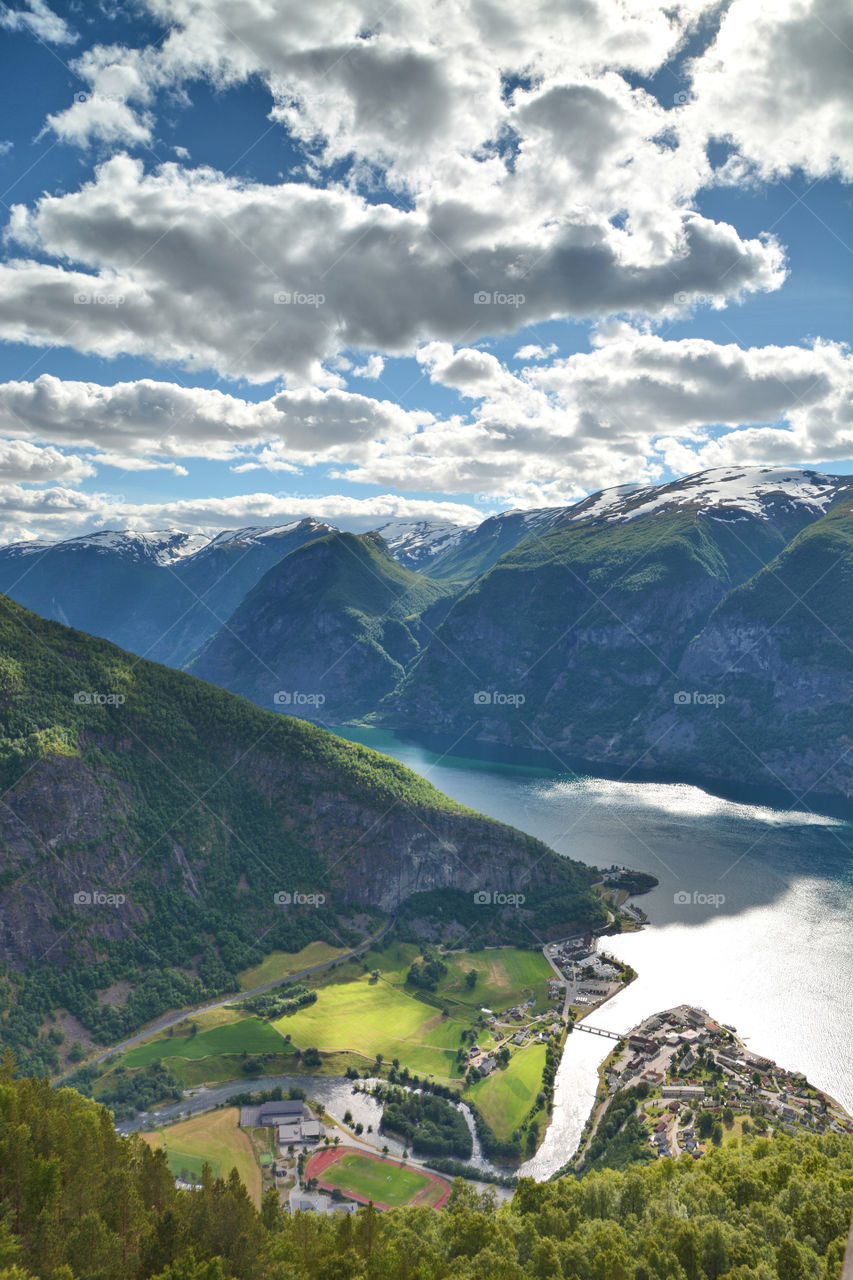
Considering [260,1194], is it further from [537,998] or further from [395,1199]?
[537,998]

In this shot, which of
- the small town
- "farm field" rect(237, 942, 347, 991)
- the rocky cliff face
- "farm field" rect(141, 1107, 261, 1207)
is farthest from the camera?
"farm field" rect(237, 942, 347, 991)

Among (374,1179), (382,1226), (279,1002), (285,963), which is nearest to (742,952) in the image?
(285,963)

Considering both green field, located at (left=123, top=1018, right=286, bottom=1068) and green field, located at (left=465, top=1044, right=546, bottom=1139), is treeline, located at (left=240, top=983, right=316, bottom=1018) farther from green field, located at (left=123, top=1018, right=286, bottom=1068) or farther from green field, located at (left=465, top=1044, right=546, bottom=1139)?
green field, located at (left=465, top=1044, right=546, bottom=1139)

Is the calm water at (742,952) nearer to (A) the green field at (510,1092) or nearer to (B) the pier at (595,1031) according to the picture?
(B) the pier at (595,1031)

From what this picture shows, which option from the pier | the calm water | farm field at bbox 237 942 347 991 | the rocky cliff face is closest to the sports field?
the calm water

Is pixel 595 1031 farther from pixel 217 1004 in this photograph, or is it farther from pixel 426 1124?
pixel 217 1004

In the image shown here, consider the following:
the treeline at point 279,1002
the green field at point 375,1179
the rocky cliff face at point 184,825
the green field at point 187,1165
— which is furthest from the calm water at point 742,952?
the treeline at point 279,1002
